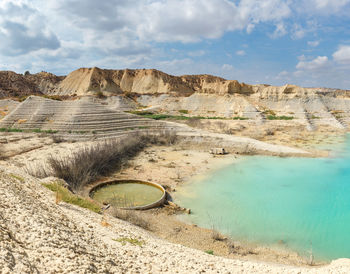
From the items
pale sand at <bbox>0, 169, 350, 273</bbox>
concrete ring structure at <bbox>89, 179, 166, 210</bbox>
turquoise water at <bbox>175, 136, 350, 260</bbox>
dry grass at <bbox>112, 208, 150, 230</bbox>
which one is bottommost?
turquoise water at <bbox>175, 136, 350, 260</bbox>

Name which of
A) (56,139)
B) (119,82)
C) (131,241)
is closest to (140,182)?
(131,241)

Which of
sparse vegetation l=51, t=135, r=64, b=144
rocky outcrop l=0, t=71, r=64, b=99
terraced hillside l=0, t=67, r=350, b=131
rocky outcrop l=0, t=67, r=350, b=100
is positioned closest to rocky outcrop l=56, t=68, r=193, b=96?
rocky outcrop l=0, t=67, r=350, b=100

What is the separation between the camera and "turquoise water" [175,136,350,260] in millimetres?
6418

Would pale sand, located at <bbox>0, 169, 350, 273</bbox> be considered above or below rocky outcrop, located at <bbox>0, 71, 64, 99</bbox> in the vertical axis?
below

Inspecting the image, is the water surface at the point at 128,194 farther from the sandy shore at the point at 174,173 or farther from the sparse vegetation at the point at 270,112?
the sparse vegetation at the point at 270,112

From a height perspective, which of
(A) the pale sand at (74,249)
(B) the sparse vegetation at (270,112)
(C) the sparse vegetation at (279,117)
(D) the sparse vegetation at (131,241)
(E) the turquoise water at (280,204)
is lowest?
(E) the turquoise water at (280,204)

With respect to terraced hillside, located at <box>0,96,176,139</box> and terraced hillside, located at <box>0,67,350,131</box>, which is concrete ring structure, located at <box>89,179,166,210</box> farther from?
terraced hillside, located at <box>0,67,350,131</box>

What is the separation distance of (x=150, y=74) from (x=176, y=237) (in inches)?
2550

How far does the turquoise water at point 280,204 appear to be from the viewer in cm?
642


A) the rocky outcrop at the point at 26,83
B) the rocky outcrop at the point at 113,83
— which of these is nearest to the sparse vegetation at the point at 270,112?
the rocky outcrop at the point at 113,83

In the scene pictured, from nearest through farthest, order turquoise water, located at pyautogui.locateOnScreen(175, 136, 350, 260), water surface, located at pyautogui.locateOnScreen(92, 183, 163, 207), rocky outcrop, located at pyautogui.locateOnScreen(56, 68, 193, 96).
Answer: turquoise water, located at pyautogui.locateOnScreen(175, 136, 350, 260), water surface, located at pyautogui.locateOnScreen(92, 183, 163, 207), rocky outcrop, located at pyautogui.locateOnScreen(56, 68, 193, 96)

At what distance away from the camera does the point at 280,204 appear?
8586 millimetres

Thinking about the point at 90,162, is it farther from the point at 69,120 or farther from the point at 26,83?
the point at 26,83

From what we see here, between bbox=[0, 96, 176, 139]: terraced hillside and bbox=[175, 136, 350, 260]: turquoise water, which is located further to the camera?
bbox=[0, 96, 176, 139]: terraced hillside
